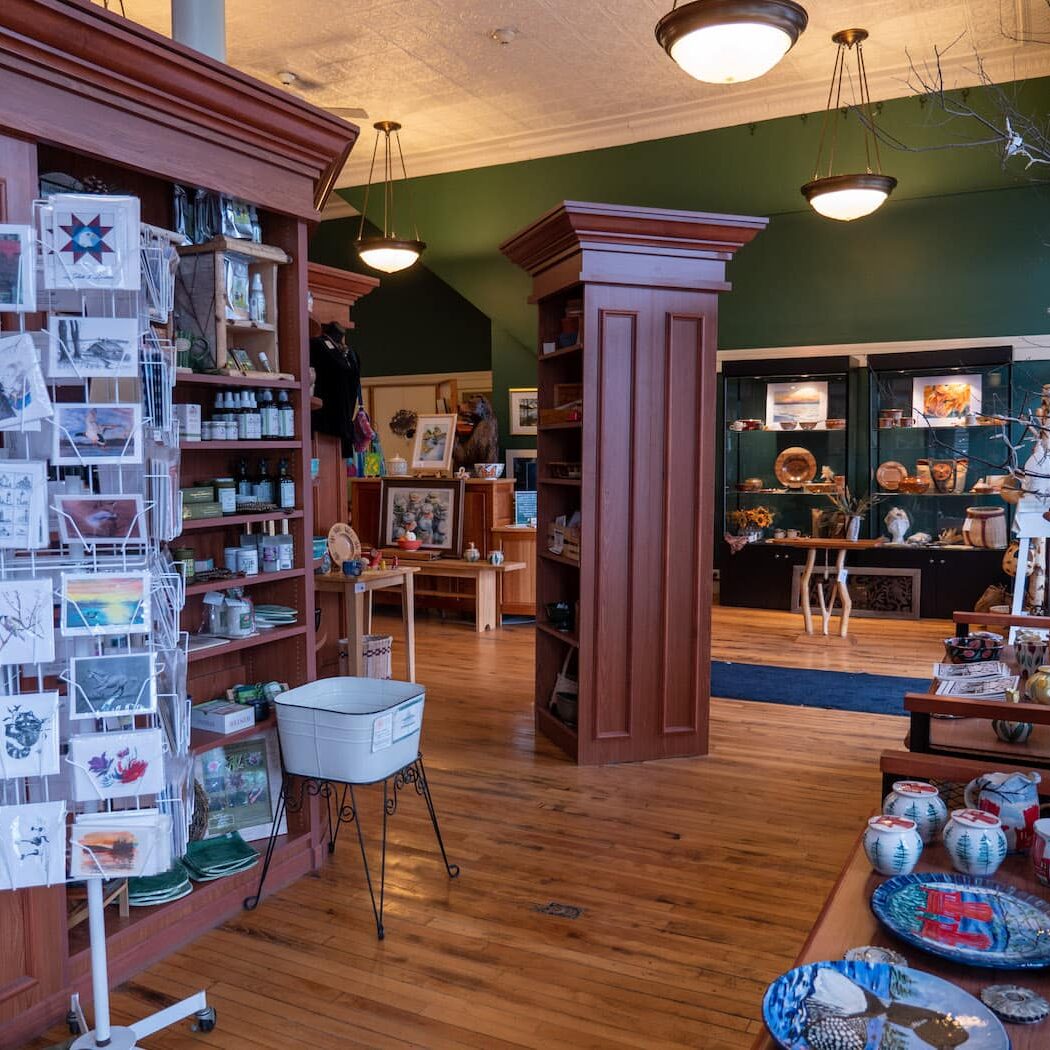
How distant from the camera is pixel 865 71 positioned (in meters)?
7.15

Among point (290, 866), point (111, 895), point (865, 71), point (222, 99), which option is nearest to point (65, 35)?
point (222, 99)

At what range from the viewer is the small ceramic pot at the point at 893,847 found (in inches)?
78.9

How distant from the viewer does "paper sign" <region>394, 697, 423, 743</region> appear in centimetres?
306

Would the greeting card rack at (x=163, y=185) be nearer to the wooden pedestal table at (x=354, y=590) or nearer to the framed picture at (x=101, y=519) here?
the framed picture at (x=101, y=519)

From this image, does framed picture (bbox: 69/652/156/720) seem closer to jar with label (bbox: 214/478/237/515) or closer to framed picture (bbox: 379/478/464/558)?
jar with label (bbox: 214/478/237/515)

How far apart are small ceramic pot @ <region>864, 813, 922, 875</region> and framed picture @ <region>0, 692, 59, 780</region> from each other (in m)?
1.78

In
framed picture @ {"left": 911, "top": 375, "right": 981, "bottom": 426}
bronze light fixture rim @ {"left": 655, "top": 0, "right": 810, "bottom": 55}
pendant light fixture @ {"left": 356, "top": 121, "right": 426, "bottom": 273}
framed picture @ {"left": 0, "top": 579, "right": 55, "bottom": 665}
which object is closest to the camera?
framed picture @ {"left": 0, "top": 579, "right": 55, "bottom": 665}

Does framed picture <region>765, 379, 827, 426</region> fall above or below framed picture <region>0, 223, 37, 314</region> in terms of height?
above

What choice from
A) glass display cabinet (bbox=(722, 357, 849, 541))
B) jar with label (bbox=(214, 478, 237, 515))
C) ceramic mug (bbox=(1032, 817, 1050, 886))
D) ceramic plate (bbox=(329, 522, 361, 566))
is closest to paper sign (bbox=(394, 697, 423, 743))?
jar with label (bbox=(214, 478, 237, 515))

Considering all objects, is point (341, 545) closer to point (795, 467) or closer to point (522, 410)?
point (522, 410)

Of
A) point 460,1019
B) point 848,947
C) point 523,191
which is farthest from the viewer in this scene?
point 523,191

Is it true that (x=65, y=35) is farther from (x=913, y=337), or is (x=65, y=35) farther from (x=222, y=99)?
(x=913, y=337)

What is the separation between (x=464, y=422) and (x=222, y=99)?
6.37 metres

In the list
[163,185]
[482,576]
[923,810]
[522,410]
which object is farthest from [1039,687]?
[522,410]
